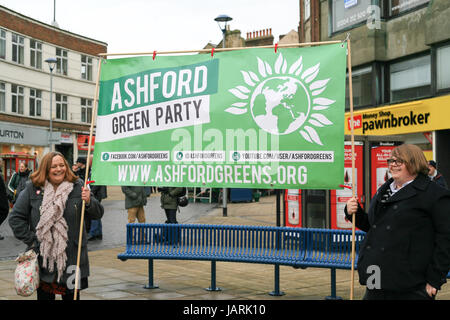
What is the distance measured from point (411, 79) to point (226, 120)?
1350cm

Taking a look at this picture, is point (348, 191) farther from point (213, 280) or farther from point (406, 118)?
point (406, 118)

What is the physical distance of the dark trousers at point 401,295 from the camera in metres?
3.79

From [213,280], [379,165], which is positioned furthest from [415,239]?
[379,165]

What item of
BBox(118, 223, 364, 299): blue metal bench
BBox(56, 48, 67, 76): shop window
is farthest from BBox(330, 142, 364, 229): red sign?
BBox(56, 48, 67, 76): shop window

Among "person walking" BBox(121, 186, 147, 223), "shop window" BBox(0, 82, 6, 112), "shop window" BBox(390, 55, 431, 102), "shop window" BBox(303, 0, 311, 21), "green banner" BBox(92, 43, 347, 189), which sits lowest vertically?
"person walking" BBox(121, 186, 147, 223)

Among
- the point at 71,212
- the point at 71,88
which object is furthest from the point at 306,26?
the point at 71,88

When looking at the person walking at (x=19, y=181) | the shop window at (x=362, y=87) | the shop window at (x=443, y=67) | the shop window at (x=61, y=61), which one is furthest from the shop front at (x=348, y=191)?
the shop window at (x=61, y=61)

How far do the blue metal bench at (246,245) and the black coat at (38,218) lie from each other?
209cm

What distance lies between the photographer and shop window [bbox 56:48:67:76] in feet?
135

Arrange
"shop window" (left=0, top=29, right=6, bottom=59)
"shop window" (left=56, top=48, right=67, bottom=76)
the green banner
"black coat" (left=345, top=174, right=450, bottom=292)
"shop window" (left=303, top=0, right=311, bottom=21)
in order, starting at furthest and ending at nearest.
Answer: "shop window" (left=56, top=48, right=67, bottom=76)
"shop window" (left=0, top=29, right=6, bottom=59)
"shop window" (left=303, top=0, right=311, bottom=21)
the green banner
"black coat" (left=345, top=174, right=450, bottom=292)

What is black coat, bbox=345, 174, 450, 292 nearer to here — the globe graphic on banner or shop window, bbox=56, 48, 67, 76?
the globe graphic on banner

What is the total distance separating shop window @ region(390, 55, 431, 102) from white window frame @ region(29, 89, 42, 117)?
27.8 meters

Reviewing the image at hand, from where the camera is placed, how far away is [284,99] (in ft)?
17.5
